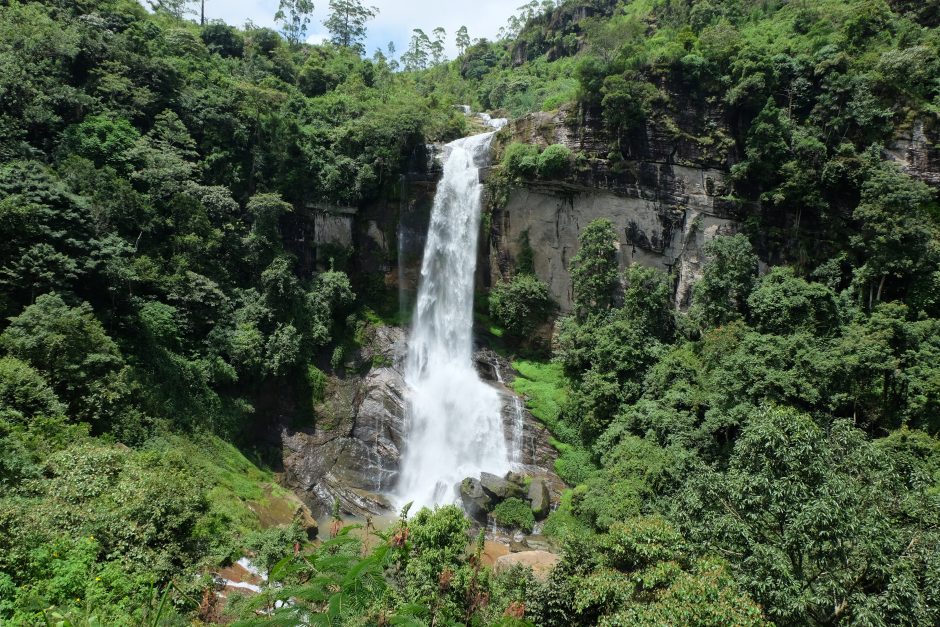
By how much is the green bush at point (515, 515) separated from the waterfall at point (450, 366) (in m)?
2.36

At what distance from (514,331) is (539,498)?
32.4 ft

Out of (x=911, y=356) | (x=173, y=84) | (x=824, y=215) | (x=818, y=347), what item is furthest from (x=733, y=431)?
(x=173, y=84)

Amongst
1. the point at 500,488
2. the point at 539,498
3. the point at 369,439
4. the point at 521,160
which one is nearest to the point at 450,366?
the point at 369,439

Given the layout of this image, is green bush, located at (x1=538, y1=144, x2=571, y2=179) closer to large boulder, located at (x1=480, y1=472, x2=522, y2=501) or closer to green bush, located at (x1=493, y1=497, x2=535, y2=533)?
large boulder, located at (x1=480, y1=472, x2=522, y2=501)

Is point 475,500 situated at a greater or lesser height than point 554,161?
lesser

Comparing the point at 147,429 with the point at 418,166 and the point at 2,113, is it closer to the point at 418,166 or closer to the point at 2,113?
the point at 2,113

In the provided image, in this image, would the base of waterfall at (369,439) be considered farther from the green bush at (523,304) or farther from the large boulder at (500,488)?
the green bush at (523,304)

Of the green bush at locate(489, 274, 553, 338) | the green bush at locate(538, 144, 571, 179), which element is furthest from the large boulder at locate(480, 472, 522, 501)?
the green bush at locate(538, 144, 571, 179)

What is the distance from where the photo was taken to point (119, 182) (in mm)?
20375

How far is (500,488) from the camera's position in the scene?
1958 cm

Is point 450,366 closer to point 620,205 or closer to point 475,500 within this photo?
point 475,500

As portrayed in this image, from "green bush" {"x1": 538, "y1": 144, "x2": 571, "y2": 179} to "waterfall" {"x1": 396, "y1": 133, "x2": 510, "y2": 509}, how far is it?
4.24 metres

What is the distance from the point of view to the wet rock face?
2142 centimetres

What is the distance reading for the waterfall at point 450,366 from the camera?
74.3 ft
